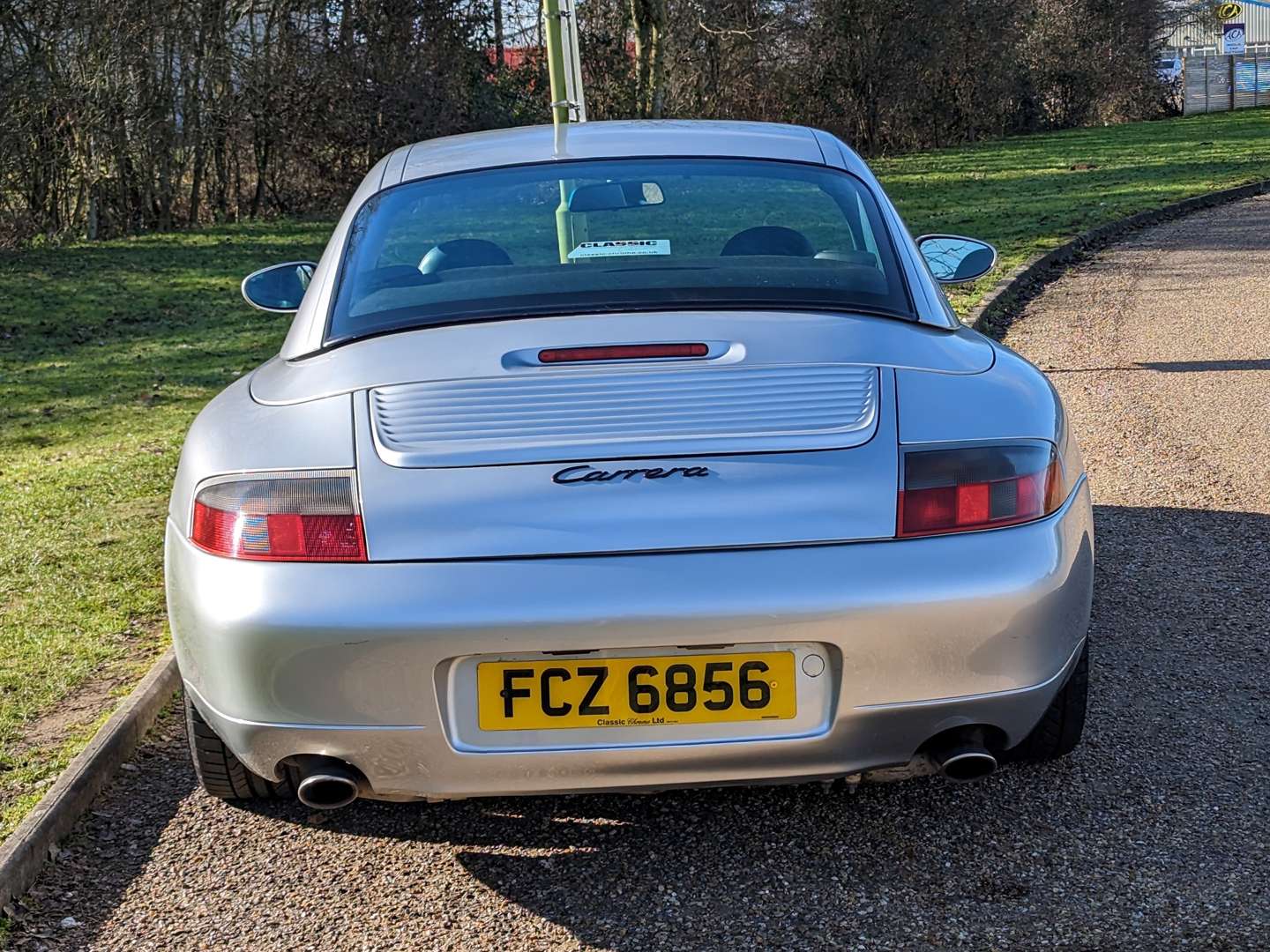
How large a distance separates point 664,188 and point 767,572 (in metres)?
1.56

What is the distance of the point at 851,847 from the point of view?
10.2ft

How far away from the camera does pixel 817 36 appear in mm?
27438

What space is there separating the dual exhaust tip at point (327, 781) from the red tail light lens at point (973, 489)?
1.12 metres

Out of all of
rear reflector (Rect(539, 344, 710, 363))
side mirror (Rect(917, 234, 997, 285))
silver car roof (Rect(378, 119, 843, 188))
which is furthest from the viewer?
side mirror (Rect(917, 234, 997, 285))

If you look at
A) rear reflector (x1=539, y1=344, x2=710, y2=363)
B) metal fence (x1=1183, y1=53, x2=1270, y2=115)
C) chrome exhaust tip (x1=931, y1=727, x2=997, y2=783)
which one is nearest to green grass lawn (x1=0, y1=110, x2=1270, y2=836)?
rear reflector (x1=539, y1=344, x2=710, y2=363)

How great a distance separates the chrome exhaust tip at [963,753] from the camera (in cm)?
278

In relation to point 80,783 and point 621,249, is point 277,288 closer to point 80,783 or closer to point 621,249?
point 621,249

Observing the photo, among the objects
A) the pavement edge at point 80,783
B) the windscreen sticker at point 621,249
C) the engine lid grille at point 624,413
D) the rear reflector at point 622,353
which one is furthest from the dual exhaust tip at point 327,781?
the windscreen sticker at point 621,249

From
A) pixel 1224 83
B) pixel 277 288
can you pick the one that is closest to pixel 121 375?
pixel 277 288

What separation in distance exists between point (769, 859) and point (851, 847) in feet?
0.61

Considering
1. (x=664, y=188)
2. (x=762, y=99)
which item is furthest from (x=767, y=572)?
(x=762, y=99)

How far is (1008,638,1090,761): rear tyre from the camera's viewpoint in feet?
10.4

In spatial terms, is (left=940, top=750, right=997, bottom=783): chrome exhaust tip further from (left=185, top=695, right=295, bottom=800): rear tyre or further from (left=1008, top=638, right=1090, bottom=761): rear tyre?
(left=185, top=695, right=295, bottom=800): rear tyre

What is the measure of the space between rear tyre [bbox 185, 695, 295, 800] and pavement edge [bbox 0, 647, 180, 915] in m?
0.40
